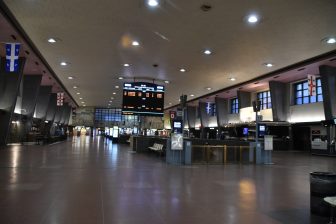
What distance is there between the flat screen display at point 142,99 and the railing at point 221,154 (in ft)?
28.2

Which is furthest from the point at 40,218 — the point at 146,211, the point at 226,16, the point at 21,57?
the point at 21,57

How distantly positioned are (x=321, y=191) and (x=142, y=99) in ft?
59.0

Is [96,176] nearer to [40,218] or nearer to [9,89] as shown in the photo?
[40,218]

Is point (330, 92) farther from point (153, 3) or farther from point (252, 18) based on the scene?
point (153, 3)

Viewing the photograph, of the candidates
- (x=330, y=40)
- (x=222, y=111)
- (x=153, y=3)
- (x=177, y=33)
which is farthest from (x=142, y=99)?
(x=222, y=111)

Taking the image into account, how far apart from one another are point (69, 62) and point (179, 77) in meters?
8.69

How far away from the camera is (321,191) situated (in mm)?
5430

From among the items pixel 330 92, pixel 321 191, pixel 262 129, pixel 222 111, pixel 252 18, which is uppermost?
pixel 252 18

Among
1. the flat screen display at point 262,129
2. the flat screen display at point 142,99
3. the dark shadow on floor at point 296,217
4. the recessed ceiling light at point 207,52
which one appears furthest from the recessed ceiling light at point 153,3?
the flat screen display at point 262,129

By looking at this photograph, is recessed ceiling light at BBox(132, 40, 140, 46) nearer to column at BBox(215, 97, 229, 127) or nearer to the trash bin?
the trash bin

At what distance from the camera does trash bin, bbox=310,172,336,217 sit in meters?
5.37

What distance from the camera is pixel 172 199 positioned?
21.1 feet

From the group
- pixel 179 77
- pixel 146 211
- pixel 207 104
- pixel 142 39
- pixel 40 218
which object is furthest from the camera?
pixel 207 104

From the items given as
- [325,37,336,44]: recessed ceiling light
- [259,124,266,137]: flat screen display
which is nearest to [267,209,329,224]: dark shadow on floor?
[325,37,336,44]: recessed ceiling light
